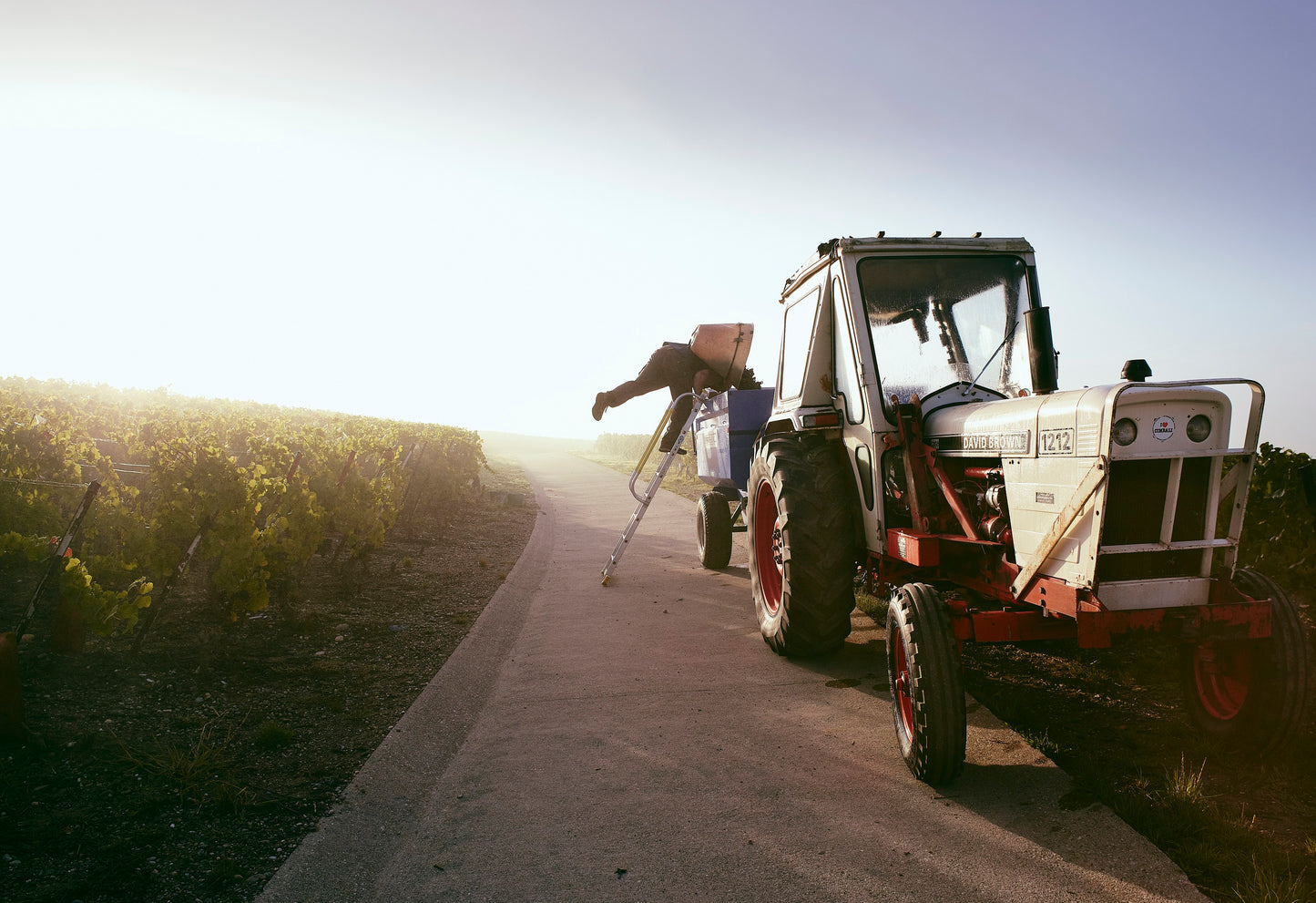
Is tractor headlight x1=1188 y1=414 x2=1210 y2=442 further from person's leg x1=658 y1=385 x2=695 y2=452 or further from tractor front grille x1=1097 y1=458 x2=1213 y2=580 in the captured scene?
person's leg x1=658 y1=385 x2=695 y2=452

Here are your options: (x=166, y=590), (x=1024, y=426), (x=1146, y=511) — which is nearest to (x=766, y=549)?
(x=1024, y=426)

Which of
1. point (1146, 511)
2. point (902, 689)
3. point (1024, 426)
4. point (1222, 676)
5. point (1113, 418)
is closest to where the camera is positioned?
point (1113, 418)

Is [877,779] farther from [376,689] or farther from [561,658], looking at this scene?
[376,689]

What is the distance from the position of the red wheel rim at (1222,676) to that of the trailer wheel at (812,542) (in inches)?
71.0

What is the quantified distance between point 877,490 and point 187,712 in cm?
420

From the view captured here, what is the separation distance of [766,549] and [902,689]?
240cm

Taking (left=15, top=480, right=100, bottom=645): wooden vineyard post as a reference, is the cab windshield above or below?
above

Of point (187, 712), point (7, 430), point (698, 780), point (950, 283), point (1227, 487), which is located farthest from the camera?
point (7, 430)

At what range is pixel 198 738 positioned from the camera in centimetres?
395

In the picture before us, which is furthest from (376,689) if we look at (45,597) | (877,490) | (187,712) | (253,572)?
(877,490)

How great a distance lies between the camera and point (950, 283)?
4586mm

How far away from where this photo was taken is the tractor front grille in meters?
2.98

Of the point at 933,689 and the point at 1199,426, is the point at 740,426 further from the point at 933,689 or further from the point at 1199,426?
the point at 1199,426

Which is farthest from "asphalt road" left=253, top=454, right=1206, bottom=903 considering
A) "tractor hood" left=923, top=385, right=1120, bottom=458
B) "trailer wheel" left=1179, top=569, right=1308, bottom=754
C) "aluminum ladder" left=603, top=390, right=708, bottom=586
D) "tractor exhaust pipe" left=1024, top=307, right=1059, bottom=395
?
"aluminum ladder" left=603, top=390, right=708, bottom=586
